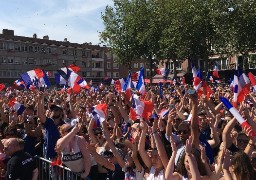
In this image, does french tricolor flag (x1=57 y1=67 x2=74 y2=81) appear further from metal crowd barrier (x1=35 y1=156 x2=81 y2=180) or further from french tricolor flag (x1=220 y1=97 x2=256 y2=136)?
french tricolor flag (x1=220 y1=97 x2=256 y2=136)

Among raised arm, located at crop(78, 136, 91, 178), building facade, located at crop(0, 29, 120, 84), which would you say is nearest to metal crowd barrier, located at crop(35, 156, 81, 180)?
raised arm, located at crop(78, 136, 91, 178)

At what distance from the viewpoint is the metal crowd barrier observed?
6.28m

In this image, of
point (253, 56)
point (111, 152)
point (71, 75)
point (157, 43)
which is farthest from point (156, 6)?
point (111, 152)

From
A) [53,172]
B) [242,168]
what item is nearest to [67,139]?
[53,172]

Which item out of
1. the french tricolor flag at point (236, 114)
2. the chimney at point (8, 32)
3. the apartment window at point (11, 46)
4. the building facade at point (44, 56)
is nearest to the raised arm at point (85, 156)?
the french tricolor flag at point (236, 114)

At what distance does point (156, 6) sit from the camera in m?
48.5

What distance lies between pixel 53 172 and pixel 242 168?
370cm

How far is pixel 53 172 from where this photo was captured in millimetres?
6910

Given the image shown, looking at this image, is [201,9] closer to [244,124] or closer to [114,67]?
[244,124]

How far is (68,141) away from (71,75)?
341 inches

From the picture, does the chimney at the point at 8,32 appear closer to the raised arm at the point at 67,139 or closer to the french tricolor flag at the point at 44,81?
the french tricolor flag at the point at 44,81

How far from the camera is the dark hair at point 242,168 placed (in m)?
4.10

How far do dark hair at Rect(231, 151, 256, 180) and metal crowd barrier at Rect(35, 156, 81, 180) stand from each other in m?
2.65

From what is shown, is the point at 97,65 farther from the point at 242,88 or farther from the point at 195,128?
the point at 195,128
